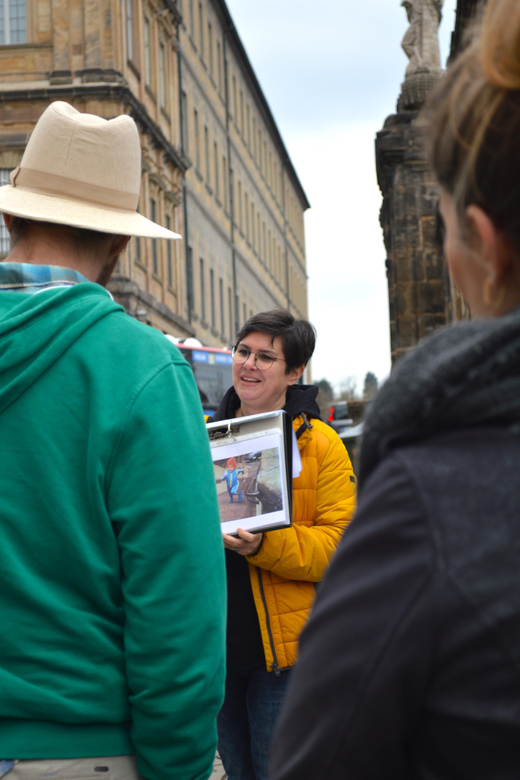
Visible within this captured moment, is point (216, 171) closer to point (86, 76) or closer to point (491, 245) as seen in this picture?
point (86, 76)

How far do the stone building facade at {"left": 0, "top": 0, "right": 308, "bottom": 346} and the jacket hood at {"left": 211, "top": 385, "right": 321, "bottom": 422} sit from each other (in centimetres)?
2433

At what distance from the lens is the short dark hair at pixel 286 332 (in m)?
3.80

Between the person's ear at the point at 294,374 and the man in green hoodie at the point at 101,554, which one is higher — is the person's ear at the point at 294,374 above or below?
above

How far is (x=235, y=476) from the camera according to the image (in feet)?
10.6

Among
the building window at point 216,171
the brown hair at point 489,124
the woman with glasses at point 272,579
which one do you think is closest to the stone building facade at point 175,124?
the building window at point 216,171

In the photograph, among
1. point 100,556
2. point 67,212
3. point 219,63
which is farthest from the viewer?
point 219,63

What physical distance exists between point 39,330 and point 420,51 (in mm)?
16924

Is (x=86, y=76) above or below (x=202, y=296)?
above

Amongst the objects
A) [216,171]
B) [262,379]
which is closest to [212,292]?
[216,171]

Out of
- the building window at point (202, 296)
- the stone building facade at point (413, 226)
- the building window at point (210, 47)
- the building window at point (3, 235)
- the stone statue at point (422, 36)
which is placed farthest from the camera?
the building window at point (210, 47)

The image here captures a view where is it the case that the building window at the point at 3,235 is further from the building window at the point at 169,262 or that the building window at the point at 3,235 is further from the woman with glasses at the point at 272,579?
the woman with glasses at the point at 272,579

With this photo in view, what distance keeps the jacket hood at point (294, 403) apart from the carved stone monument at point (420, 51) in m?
14.2

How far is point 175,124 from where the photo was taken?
36.9 meters

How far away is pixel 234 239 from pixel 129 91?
21728 millimetres
